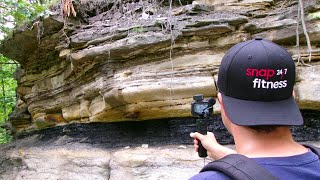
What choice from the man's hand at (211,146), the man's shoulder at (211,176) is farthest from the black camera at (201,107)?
the man's shoulder at (211,176)

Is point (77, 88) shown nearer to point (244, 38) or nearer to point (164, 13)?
point (164, 13)

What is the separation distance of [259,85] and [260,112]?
0.33 ft

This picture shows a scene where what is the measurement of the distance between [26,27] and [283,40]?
15.1 ft

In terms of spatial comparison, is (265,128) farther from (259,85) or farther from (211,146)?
(211,146)

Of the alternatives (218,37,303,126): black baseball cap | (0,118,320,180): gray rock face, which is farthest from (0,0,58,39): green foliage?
(218,37,303,126): black baseball cap

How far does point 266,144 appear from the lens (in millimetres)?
1254

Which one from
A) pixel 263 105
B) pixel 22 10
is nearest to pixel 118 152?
pixel 22 10

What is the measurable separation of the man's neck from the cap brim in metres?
0.04

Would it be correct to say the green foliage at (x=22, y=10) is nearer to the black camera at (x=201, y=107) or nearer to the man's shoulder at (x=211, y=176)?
the black camera at (x=201, y=107)

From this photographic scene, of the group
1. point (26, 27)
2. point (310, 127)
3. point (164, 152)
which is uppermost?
point (26, 27)

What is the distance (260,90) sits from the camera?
4.20 ft

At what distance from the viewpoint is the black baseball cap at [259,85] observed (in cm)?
127

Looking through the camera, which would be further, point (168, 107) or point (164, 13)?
point (164, 13)

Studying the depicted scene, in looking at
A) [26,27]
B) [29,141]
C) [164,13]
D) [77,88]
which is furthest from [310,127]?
[29,141]
